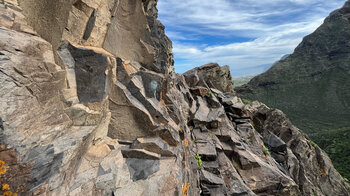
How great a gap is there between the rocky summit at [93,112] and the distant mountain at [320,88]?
62417 millimetres

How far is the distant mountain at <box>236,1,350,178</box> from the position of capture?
223ft

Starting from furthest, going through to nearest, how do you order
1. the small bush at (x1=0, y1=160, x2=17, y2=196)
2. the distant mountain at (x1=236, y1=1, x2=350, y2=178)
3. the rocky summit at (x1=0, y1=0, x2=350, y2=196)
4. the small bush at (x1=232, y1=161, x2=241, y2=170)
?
the distant mountain at (x1=236, y1=1, x2=350, y2=178), the small bush at (x1=232, y1=161, x2=241, y2=170), the rocky summit at (x1=0, y1=0, x2=350, y2=196), the small bush at (x1=0, y1=160, x2=17, y2=196)

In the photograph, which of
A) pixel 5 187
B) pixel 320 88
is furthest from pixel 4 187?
pixel 320 88

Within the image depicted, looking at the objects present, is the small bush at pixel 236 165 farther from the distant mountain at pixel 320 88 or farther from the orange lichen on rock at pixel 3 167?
the distant mountain at pixel 320 88

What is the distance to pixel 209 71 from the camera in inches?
1336

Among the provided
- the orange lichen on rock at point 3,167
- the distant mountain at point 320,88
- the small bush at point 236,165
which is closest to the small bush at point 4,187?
the orange lichen on rock at point 3,167

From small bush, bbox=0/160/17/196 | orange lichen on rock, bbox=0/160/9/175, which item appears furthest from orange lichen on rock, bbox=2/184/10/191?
orange lichen on rock, bbox=0/160/9/175

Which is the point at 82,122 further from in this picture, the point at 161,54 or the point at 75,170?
the point at 161,54

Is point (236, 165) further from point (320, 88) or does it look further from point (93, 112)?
point (320, 88)

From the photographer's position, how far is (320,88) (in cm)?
12438

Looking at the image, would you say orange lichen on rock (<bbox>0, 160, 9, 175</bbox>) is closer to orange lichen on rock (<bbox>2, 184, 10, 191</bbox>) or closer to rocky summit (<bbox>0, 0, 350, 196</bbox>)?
rocky summit (<bbox>0, 0, 350, 196</bbox>)

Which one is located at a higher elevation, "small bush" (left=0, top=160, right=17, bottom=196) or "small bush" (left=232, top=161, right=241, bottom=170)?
"small bush" (left=0, top=160, right=17, bottom=196)

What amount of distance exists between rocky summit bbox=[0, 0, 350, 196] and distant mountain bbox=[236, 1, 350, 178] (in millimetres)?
62417

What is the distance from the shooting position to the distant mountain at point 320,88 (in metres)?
68.0
